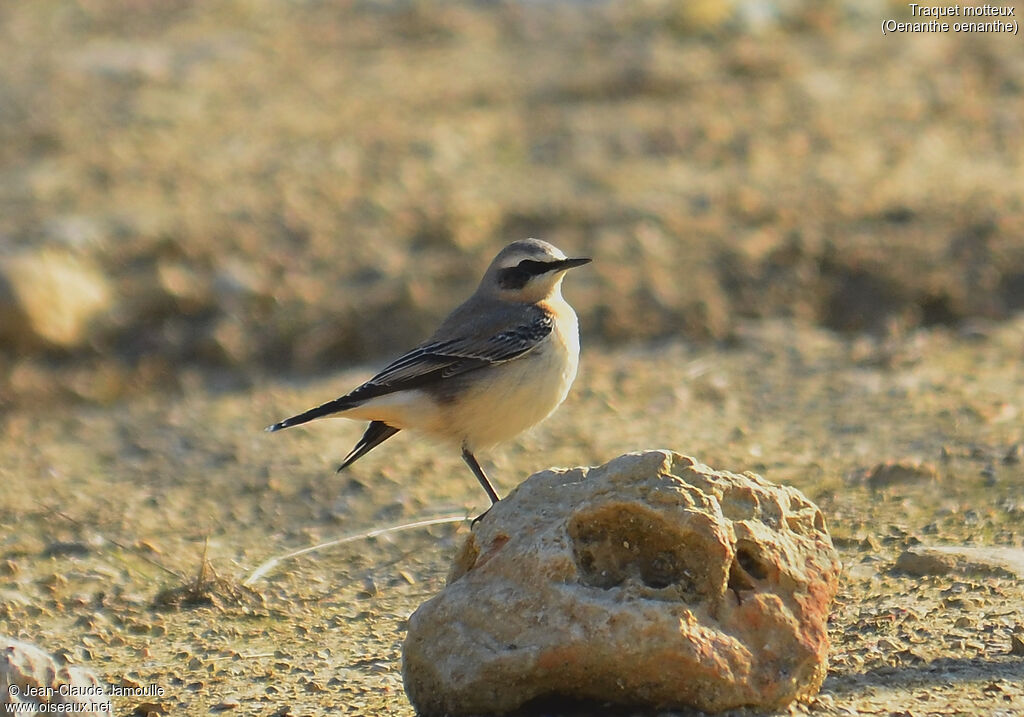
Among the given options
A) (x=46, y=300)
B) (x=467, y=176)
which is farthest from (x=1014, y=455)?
(x=46, y=300)

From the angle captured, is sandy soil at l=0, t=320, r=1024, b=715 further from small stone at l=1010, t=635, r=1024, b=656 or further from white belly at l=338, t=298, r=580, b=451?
white belly at l=338, t=298, r=580, b=451

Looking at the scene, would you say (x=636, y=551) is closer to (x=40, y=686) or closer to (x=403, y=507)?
(x=40, y=686)

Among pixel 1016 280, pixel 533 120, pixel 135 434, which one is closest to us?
pixel 135 434

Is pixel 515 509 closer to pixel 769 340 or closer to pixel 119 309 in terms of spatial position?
pixel 769 340

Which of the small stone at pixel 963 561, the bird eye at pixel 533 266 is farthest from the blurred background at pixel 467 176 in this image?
the small stone at pixel 963 561

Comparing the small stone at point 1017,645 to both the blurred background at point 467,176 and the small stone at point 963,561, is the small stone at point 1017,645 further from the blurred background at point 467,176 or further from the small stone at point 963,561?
the blurred background at point 467,176

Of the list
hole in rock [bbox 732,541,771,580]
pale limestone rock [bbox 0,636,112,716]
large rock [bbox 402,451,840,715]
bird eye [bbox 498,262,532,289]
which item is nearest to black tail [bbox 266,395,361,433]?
bird eye [bbox 498,262,532,289]

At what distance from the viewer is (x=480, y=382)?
7.23 m

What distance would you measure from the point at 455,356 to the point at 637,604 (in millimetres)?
2948

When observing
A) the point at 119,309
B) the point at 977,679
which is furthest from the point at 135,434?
the point at 977,679

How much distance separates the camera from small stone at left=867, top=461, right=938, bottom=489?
7.37 meters

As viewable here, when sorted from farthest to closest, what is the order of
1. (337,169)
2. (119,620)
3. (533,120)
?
1. (533,120)
2. (337,169)
3. (119,620)

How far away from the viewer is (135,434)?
9414 mm

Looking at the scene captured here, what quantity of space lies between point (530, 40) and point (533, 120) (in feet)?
10.4
